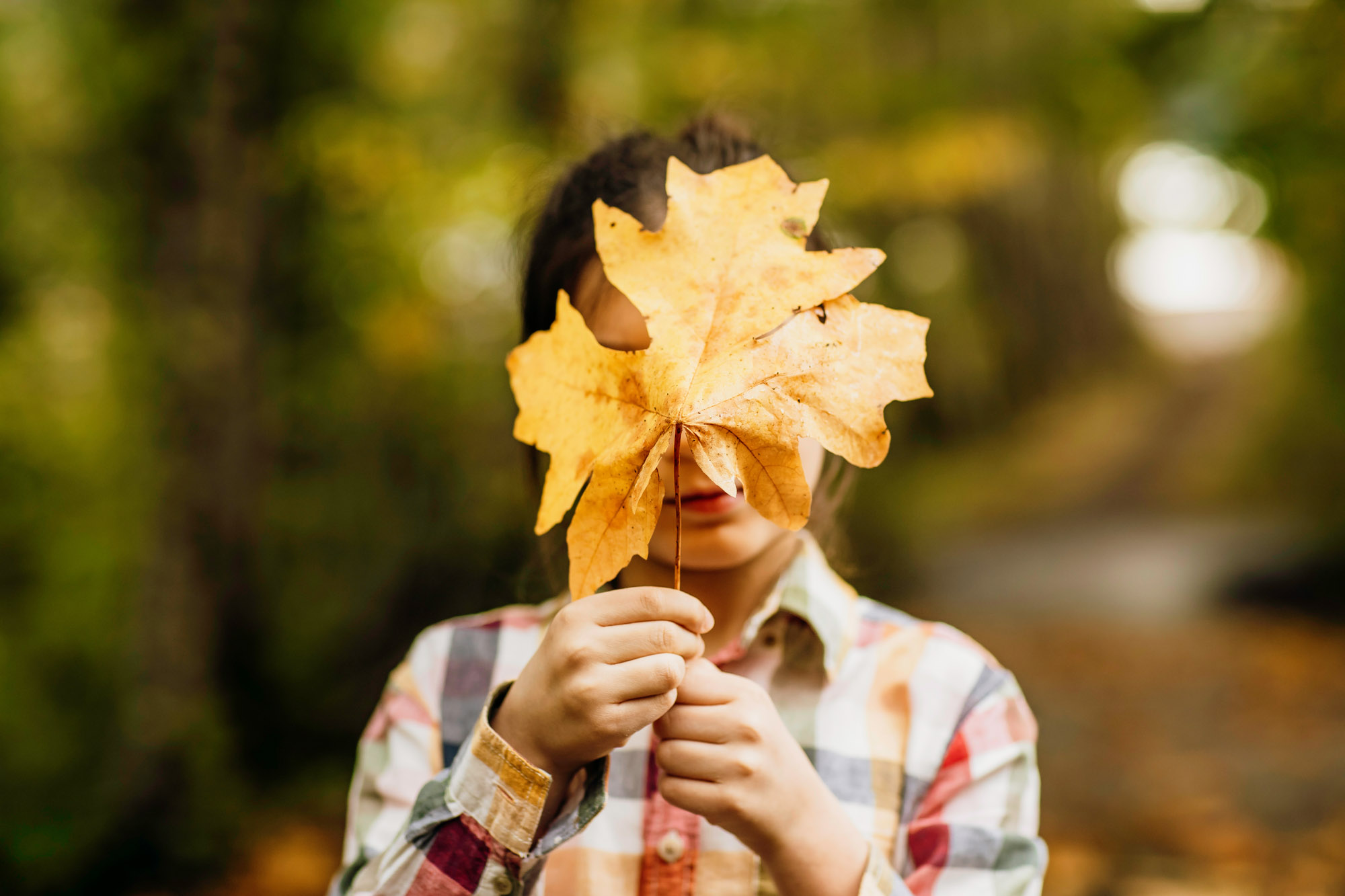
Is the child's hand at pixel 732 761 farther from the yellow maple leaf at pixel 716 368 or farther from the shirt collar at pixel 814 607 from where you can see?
the shirt collar at pixel 814 607

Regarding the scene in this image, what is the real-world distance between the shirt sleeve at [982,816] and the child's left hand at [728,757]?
252 millimetres

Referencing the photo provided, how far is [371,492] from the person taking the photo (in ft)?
10.6

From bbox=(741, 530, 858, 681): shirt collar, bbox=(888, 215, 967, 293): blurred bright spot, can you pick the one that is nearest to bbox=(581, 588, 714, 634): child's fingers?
bbox=(741, 530, 858, 681): shirt collar

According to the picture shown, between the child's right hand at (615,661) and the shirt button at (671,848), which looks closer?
the child's right hand at (615,661)

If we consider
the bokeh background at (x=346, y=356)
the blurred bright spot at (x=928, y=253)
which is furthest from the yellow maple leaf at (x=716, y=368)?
the blurred bright spot at (x=928, y=253)

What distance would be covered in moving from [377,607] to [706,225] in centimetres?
267

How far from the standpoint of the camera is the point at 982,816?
1.02m

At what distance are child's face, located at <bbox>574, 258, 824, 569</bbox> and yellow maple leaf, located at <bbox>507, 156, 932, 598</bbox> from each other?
17cm

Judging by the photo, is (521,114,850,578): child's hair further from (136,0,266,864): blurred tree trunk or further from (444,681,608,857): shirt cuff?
(136,0,266,864): blurred tree trunk

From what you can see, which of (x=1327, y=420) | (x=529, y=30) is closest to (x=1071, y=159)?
(x=1327, y=420)

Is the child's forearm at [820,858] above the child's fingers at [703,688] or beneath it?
beneath

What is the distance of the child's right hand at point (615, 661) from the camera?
72 cm

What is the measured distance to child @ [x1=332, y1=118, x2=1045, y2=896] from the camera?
2.49 ft

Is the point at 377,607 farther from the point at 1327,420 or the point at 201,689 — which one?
the point at 1327,420
